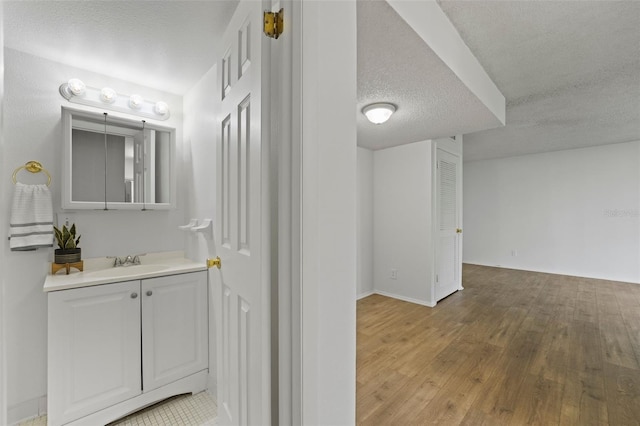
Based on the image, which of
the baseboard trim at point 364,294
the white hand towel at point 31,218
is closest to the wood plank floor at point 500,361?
the baseboard trim at point 364,294

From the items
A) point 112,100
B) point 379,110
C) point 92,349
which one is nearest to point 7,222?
point 92,349

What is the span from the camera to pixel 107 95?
203 cm

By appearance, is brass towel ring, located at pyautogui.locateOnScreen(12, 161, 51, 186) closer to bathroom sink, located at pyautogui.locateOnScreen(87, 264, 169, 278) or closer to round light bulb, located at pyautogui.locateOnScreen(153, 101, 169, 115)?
bathroom sink, located at pyautogui.locateOnScreen(87, 264, 169, 278)

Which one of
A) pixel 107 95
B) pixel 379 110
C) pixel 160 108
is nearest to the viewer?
pixel 107 95

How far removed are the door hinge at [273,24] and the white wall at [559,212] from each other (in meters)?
6.54

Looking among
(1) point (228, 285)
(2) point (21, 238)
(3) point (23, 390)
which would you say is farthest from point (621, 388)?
(2) point (21, 238)

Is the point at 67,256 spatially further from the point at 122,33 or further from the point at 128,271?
the point at 122,33

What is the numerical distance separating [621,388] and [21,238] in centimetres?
414

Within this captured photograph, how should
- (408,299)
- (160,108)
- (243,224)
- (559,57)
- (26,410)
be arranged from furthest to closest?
1. (408,299)
2. (160,108)
3. (559,57)
4. (26,410)
5. (243,224)

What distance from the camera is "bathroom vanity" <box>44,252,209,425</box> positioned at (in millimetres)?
1510

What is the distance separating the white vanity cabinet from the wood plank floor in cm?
125

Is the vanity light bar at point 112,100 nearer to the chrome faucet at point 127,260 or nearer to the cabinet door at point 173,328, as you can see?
the chrome faucet at point 127,260

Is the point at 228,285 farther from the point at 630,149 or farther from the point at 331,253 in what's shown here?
the point at 630,149

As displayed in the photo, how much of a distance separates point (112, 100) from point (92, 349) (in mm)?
1727
